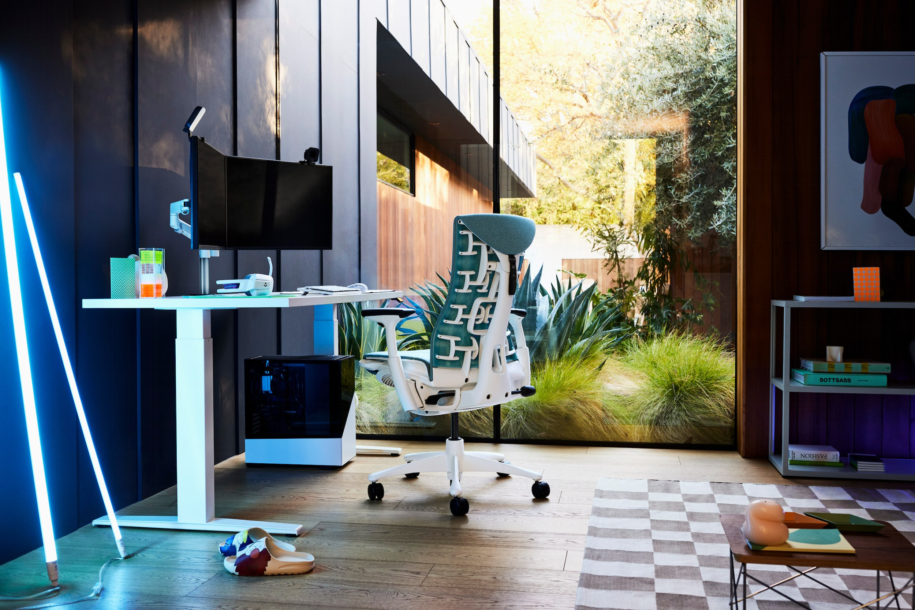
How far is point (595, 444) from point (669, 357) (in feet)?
2.17

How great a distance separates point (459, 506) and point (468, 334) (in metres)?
0.69

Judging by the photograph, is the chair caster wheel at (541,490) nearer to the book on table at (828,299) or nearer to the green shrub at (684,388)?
the green shrub at (684,388)

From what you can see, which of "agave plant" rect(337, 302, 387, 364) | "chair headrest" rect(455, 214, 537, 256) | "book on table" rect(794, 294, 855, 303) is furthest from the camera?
"agave plant" rect(337, 302, 387, 364)

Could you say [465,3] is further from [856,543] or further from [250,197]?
[856,543]

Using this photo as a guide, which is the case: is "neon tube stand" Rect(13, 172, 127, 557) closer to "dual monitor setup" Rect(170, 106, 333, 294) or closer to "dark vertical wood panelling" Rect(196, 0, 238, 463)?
"dual monitor setup" Rect(170, 106, 333, 294)

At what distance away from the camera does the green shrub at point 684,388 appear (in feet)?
13.9

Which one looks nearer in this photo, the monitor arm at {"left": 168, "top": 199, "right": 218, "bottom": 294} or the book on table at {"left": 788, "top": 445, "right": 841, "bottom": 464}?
the monitor arm at {"left": 168, "top": 199, "right": 218, "bottom": 294}

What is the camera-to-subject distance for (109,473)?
2982 millimetres

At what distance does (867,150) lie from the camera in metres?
3.92

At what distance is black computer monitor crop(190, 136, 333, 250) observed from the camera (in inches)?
118

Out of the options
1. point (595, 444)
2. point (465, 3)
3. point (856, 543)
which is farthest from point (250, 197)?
point (856, 543)

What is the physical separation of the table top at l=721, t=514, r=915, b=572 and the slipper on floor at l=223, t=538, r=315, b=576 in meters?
1.37

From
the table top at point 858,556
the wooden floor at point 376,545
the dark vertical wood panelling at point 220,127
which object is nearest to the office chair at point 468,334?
the wooden floor at point 376,545

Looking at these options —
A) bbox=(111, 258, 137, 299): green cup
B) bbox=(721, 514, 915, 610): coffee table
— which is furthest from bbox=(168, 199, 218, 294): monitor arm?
bbox=(721, 514, 915, 610): coffee table
